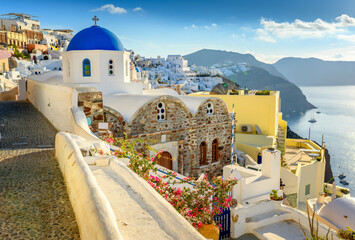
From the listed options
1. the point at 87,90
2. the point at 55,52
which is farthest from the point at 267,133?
the point at 55,52

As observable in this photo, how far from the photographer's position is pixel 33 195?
11.2 feet

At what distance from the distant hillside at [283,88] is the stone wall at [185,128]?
106m

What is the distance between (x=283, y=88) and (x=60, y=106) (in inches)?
5552

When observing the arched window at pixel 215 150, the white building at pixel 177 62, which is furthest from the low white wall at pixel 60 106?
the white building at pixel 177 62

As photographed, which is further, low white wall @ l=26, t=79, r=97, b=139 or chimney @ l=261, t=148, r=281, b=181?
chimney @ l=261, t=148, r=281, b=181

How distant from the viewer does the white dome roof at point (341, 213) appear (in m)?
8.67

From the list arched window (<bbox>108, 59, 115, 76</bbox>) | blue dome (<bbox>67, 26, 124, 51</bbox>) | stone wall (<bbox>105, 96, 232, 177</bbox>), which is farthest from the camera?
arched window (<bbox>108, 59, 115, 76</bbox>)

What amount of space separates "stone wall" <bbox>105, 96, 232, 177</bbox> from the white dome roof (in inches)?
198

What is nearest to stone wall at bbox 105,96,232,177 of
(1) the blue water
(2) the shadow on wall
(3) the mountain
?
(2) the shadow on wall

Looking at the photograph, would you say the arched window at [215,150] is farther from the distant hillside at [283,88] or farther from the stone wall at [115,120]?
the distant hillside at [283,88]

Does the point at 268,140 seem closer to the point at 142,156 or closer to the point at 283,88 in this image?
the point at 142,156

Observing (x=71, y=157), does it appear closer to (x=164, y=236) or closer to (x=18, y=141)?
(x=164, y=236)

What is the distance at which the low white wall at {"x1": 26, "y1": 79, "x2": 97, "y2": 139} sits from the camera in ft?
21.7

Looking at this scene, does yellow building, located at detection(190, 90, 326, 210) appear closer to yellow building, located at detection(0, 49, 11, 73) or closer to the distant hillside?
yellow building, located at detection(0, 49, 11, 73)
